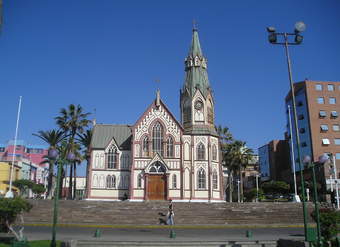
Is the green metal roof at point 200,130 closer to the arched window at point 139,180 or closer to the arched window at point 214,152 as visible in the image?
the arched window at point 214,152

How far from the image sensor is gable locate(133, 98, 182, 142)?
51.2 meters

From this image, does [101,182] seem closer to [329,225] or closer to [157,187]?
[157,187]

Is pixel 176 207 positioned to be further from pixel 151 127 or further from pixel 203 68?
pixel 203 68

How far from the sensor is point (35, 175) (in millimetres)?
99875

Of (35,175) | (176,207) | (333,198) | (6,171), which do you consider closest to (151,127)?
(176,207)

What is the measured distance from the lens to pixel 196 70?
5741 cm

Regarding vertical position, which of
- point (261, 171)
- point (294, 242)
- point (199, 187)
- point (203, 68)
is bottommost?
point (294, 242)

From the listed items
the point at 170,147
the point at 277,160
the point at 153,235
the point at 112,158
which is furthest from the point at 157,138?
the point at 277,160

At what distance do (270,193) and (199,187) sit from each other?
34471 millimetres

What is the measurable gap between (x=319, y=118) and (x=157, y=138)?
42.9 metres

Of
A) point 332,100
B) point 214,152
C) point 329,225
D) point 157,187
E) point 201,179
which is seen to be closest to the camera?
point 329,225

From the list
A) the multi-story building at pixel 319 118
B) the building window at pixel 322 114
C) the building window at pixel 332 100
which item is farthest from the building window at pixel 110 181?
the building window at pixel 332 100

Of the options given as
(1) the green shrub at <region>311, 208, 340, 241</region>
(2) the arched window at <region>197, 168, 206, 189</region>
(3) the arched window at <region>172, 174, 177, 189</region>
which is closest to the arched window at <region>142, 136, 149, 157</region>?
(3) the arched window at <region>172, 174, 177, 189</region>

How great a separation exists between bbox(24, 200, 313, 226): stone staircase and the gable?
13.2 m
